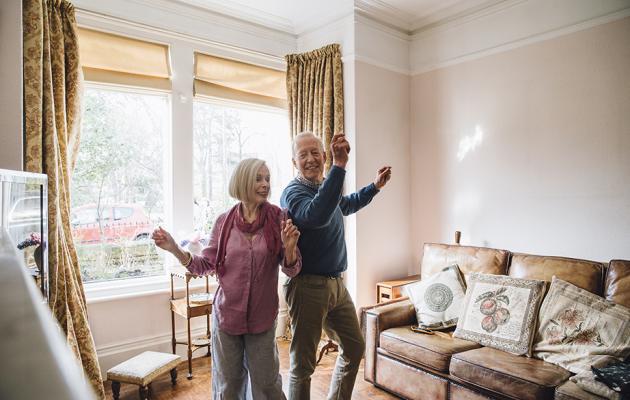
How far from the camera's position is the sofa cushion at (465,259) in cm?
286

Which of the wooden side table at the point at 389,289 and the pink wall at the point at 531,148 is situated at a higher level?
the pink wall at the point at 531,148

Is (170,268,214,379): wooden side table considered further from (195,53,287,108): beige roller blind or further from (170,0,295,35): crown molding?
(170,0,295,35): crown molding

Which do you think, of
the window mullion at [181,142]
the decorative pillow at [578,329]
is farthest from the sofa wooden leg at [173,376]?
the decorative pillow at [578,329]

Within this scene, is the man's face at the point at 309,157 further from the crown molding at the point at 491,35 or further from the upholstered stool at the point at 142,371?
the crown molding at the point at 491,35

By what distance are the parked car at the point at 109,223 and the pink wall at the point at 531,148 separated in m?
2.47

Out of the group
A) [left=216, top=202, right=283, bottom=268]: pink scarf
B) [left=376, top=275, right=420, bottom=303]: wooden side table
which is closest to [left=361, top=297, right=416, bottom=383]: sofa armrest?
[left=376, top=275, right=420, bottom=303]: wooden side table

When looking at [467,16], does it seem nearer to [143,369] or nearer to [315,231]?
[315,231]

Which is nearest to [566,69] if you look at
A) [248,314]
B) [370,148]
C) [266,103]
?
[370,148]

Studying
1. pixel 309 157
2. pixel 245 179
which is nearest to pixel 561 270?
pixel 309 157

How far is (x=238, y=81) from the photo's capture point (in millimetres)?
3756

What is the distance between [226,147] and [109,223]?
46.4 inches

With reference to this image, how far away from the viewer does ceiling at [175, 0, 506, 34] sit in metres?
3.54

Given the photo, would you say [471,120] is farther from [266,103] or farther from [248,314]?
[248,314]

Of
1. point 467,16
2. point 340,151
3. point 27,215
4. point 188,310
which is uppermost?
point 467,16
